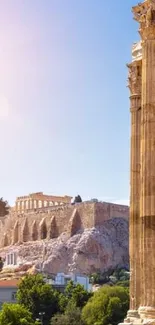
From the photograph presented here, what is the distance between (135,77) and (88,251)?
71.3 m

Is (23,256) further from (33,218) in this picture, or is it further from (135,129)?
(135,129)

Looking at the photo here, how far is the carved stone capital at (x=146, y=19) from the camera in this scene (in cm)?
1204

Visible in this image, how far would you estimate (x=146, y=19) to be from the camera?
1220 centimetres

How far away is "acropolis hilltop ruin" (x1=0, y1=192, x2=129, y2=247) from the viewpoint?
87.9 meters

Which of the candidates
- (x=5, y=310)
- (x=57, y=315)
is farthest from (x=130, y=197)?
(x=57, y=315)

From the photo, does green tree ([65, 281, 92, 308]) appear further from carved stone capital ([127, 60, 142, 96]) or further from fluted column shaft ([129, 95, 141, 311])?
fluted column shaft ([129, 95, 141, 311])

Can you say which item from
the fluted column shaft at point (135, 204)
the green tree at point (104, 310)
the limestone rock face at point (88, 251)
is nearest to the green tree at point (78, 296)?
the green tree at point (104, 310)

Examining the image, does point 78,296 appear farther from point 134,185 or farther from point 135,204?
point 135,204

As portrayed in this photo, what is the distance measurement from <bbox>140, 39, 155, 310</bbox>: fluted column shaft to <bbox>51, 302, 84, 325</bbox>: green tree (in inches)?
1339

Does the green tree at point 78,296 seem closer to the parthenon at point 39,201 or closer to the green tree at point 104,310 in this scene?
the green tree at point 104,310

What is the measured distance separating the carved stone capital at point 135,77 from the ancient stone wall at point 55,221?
71739 mm

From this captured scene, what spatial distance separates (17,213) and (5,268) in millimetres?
14641

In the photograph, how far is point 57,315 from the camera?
4678 cm

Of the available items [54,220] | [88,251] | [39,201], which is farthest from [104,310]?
[39,201]
